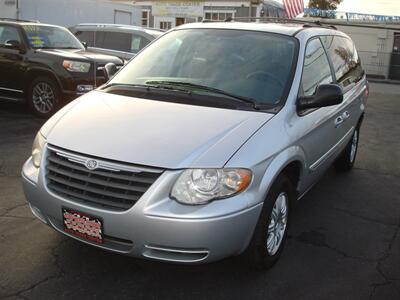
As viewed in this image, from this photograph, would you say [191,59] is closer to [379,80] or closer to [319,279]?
[319,279]

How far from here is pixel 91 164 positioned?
9.87ft

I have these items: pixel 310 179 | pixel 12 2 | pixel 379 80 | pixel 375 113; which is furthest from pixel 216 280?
pixel 379 80

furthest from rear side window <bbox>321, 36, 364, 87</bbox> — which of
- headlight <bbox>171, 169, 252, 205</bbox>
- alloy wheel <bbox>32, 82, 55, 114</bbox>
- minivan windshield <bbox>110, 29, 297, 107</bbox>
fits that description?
alloy wheel <bbox>32, 82, 55, 114</bbox>

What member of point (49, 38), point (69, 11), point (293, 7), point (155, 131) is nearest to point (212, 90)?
point (155, 131)

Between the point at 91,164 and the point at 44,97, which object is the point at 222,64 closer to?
the point at 91,164

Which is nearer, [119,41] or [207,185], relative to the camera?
[207,185]

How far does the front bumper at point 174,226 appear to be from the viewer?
281 cm

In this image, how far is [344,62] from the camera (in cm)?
535

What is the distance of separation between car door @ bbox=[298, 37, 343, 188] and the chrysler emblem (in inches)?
62.3

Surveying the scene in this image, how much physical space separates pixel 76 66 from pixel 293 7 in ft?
70.5

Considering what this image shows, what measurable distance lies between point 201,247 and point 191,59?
75.1 inches

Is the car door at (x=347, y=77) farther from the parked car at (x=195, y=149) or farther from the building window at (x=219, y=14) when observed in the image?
the building window at (x=219, y=14)

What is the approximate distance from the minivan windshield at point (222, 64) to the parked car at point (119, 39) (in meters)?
7.42

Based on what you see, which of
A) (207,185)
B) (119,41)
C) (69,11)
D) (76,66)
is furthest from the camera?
(69,11)
